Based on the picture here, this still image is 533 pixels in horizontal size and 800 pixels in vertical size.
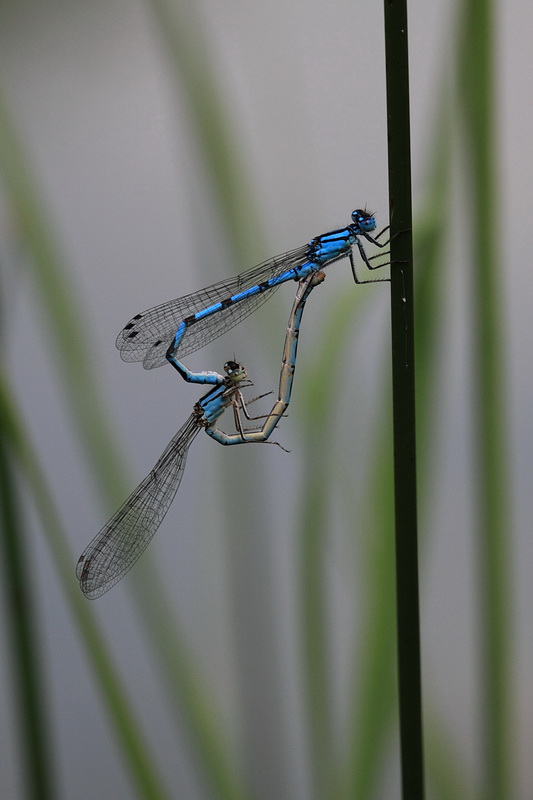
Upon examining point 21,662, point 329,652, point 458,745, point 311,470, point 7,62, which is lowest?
point 458,745

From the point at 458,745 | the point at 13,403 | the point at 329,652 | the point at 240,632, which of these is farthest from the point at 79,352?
the point at 458,745

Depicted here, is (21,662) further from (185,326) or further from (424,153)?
(424,153)

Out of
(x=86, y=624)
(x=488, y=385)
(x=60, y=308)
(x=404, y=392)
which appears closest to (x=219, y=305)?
(x=60, y=308)

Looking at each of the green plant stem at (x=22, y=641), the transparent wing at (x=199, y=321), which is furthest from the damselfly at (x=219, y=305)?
the green plant stem at (x=22, y=641)

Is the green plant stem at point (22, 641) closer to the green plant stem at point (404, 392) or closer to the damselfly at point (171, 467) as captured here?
the damselfly at point (171, 467)

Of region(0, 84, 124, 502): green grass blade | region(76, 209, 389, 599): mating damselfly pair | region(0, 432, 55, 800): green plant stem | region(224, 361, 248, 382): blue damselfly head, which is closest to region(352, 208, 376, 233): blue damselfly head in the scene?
region(76, 209, 389, 599): mating damselfly pair
